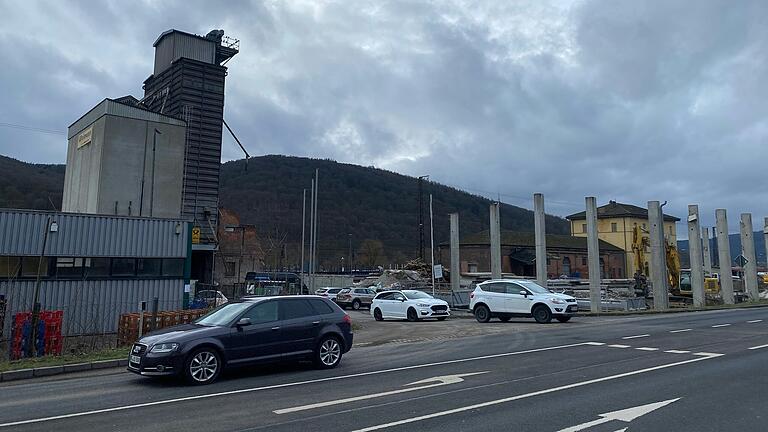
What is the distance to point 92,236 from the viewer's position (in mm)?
22000

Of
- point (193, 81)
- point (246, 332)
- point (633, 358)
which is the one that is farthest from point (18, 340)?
point (193, 81)

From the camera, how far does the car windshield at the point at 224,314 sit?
10.9 m

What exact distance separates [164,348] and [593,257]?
29283 millimetres

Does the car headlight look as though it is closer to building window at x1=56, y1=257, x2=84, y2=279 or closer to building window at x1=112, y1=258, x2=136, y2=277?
building window at x1=56, y1=257, x2=84, y2=279

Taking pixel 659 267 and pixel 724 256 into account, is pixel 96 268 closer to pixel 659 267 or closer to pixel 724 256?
pixel 659 267

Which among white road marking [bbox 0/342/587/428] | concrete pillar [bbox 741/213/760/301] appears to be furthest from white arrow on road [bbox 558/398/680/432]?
concrete pillar [bbox 741/213/760/301]

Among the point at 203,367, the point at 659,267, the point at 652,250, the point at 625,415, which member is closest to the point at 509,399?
the point at 625,415

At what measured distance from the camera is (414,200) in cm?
10288

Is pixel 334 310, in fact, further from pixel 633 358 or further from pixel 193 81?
pixel 193 81

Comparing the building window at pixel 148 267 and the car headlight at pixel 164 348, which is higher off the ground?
the building window at pixel 148 267

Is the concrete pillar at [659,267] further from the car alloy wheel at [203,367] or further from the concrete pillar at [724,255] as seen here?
the car alloy wheel at [203,367]

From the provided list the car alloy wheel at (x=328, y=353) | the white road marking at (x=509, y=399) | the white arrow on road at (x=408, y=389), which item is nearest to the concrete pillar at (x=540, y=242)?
the white road marking at (x=509, y=399)

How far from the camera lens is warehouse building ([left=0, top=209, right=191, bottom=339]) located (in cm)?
2052

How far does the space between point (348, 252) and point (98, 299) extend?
8747 centimetres
